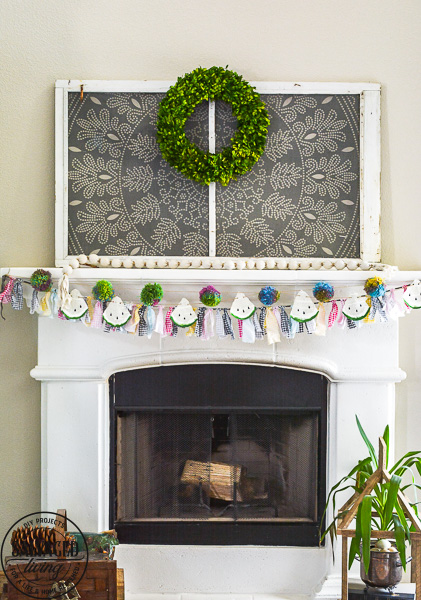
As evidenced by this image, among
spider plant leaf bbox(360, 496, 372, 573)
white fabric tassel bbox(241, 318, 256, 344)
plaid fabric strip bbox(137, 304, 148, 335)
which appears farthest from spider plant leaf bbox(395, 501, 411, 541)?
plaid fabric strip bbox(137, 304, 148, 335)

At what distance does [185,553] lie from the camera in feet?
7.41

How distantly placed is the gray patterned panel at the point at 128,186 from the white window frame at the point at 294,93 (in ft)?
0.08

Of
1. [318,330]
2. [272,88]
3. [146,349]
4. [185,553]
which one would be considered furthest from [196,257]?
[185,553]

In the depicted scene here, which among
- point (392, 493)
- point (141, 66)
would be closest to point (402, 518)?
point (392, 493)

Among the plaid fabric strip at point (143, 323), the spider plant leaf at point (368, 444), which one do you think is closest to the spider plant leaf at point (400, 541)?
the spider plant leaf at point (368, 444)

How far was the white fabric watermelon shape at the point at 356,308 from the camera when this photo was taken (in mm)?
2033

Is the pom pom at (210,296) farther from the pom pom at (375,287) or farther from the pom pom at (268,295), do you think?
the pom pom at (375,287)

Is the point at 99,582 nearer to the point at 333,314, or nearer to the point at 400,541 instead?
the point at 400,541

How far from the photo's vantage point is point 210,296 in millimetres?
2033

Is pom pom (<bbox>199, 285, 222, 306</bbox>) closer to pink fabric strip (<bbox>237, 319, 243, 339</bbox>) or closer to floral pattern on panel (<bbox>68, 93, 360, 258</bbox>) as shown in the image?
pink fabric strip (<bbox>237, 319, 243, 339</bbox>)

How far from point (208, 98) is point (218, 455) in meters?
1.35

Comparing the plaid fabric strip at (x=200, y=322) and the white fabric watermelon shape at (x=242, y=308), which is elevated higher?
the white fabric watermelon shape at (x=242, y=308)

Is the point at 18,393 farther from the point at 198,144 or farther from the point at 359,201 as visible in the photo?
the point at 359,201

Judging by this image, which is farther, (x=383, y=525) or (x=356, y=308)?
(x=356, y=308)
